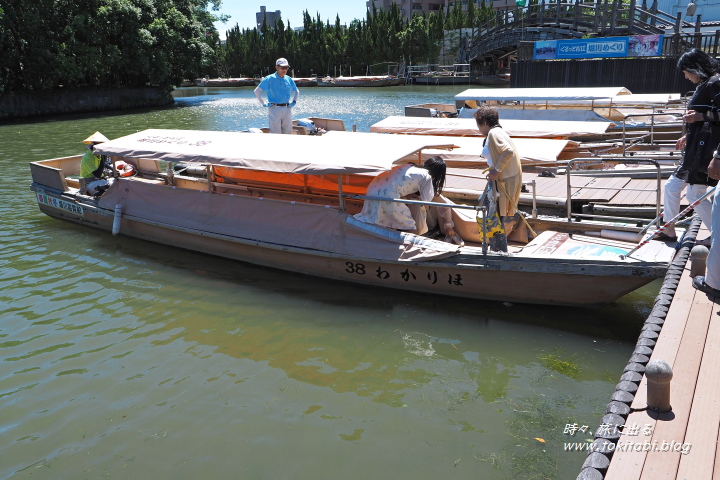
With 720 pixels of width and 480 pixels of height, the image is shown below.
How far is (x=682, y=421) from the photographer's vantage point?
3.99 metres

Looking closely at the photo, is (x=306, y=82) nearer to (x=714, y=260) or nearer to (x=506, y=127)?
(x=506, y=127)

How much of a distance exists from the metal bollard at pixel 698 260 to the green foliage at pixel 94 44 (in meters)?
38.2

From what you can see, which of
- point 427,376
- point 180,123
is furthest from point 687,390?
point 180,123

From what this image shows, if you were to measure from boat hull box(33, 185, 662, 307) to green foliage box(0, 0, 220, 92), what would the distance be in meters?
32.2

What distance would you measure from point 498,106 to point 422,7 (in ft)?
268

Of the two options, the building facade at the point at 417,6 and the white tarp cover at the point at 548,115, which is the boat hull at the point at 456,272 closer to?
the white tarp cover at the point at 548,115

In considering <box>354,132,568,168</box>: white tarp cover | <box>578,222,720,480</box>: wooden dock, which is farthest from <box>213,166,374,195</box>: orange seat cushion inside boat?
<box>578,222,720,480</box>: wooden dock

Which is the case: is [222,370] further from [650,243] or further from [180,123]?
[180,123]

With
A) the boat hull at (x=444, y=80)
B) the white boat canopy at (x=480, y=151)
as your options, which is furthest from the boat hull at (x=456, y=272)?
the boat hull at (x=444, y=80)

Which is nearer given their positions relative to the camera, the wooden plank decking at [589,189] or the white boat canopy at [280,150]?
the white boat canopy at [280,150]

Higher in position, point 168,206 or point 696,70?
point 696,70

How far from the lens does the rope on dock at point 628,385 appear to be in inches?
149

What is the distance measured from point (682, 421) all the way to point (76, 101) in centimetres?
4510

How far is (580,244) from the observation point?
823cm
